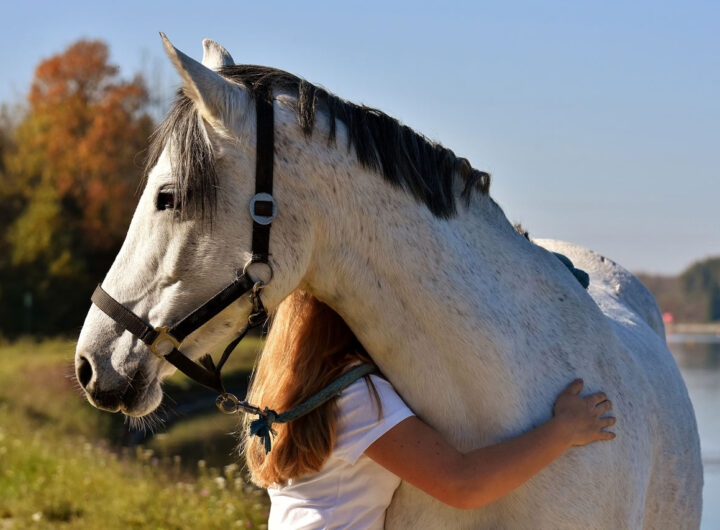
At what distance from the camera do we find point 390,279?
6.39ft

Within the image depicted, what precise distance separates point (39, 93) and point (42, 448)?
2100cm

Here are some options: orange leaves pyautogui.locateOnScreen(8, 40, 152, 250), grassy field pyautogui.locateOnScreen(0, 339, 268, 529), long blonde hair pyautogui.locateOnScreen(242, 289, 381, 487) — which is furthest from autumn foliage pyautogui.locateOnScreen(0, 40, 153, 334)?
long blonde hair pyautogui.locateOnScreen(242, 289, 381, 487)

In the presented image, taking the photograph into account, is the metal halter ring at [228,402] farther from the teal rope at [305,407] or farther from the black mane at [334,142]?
the black mane at [334,142]

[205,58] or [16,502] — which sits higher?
[205,58]

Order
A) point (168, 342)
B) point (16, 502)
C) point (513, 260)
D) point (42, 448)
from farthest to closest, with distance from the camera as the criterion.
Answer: point (42, 448) < point (16, 502) < point (513, 260) < point (168, 342)

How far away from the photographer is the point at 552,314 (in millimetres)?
2139

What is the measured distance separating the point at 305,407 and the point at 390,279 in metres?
0.43

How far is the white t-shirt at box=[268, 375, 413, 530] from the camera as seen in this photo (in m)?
2.03

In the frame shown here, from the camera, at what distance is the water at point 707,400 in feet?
20.8

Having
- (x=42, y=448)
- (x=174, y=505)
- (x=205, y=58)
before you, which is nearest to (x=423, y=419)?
(x=205, y=58)

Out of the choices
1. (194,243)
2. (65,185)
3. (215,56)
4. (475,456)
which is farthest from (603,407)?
(65,185)

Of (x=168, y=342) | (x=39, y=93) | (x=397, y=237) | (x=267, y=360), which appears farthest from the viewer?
(x=39, y=93)

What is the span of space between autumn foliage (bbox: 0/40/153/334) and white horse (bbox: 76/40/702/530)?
69.2 feet

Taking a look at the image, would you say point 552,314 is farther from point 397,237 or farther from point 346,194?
point 346,194
